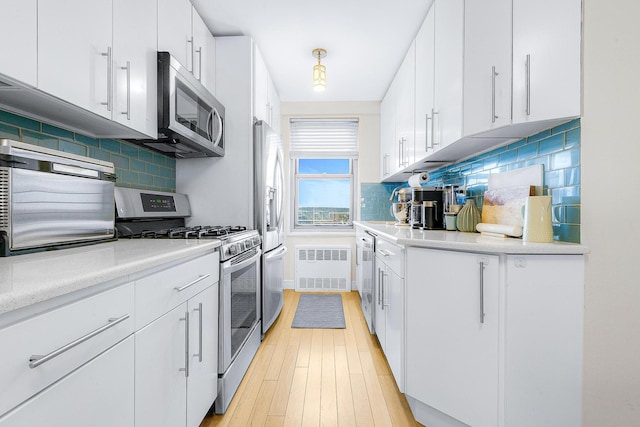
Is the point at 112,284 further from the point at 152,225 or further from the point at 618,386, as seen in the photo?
the point at 618,386

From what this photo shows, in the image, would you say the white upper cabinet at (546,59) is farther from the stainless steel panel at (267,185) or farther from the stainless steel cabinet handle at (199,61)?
the stainless steel cabinet handle at (199,61)

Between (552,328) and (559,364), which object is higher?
(552,328)

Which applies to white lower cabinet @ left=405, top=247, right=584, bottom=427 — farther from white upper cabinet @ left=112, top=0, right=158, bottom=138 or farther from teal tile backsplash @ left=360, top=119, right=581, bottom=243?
white upper cabinet @ left=112, top=0, right=158, bottom=138

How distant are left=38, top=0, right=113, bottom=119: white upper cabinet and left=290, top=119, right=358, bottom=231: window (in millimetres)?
3019

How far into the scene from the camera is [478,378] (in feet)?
4.50

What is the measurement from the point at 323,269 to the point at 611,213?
125 inches

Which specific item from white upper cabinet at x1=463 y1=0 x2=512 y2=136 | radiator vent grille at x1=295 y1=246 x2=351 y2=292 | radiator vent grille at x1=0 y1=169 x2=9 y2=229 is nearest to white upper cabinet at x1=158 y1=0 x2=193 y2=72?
radiator vent grille at x1=0 y1=169 x2=9 y2=229

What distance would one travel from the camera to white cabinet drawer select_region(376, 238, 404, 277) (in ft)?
5.58

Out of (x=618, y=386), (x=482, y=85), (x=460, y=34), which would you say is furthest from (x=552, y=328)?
(x=460, y=34)

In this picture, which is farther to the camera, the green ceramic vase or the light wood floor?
the green ceramic vase

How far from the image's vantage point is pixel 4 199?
1039 mm

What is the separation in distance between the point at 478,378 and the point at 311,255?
2872mm

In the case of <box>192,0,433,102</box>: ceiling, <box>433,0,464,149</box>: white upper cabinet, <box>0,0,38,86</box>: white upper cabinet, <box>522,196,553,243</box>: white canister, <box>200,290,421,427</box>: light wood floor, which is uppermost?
<box>192,0,433,102</box>: ceiling

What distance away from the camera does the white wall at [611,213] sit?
122 centimetres
